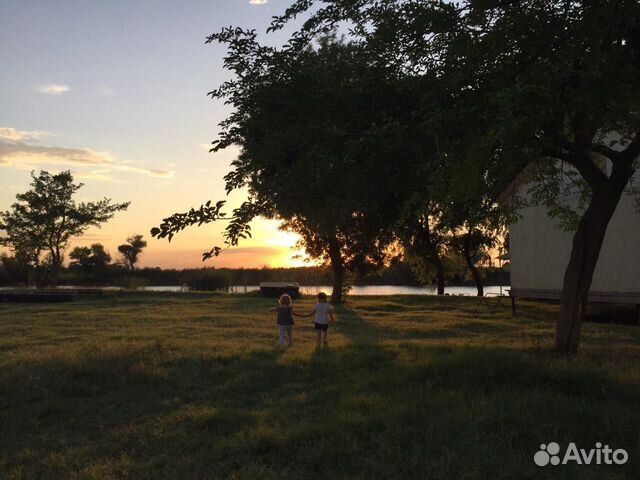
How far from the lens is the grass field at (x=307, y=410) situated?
5695 millimetres

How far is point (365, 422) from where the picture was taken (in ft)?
21.5

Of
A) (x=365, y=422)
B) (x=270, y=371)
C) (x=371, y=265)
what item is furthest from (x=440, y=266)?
(x=365, y=422)

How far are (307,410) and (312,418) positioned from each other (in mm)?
476

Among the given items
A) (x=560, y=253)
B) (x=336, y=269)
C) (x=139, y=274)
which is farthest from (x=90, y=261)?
(x=560, y=253)

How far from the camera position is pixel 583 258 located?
39.2 ft

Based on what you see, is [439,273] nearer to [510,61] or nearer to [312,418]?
[510,61]

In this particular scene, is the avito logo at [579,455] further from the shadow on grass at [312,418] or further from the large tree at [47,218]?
the large tree at [47,218]

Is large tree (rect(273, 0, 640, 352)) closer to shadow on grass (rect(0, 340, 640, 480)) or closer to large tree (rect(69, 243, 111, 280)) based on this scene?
shadow on grass (rect(0, 340, 640, 480))

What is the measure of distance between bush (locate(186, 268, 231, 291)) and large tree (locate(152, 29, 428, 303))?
→ 4163 cm

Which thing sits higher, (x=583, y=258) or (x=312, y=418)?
(x=583, y=258)

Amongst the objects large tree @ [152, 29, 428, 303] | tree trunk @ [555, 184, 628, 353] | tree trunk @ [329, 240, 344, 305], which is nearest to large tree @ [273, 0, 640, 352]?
large tree @ [152, 29, 428, 303]

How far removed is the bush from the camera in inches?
1987

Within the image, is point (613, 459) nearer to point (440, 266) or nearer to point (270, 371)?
point (270, 371)

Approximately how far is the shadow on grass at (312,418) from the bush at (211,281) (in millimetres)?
39683
